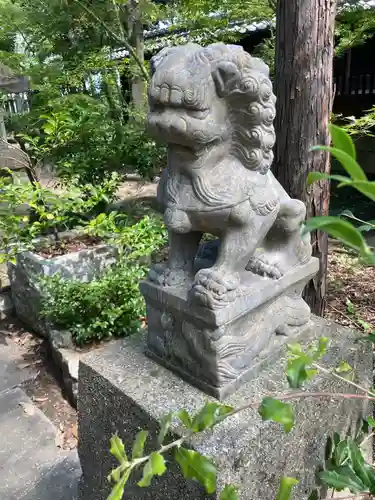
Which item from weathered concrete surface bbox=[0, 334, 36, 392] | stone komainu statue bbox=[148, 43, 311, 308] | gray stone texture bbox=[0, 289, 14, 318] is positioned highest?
stone komainu statue bbox=[148, 43, 311, 308]

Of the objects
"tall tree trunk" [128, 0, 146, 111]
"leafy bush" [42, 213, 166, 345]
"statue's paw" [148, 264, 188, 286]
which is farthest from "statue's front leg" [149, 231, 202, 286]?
"tall tree trunk" [128, 0, 146, 111]

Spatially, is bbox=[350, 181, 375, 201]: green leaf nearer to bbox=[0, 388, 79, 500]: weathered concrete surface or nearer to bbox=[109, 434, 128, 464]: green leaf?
bbox=[109, 434, 128, 464]: green leaf

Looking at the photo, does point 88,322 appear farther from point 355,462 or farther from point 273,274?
point 355,462

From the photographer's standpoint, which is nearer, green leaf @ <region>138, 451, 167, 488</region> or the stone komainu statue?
green leaf @ <region>138, 451, 167, 488</region>

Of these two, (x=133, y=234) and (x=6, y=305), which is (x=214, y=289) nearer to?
(x=133, y=234)

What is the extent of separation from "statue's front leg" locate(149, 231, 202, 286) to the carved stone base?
0.03m

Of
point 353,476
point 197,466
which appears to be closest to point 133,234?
point 353,476

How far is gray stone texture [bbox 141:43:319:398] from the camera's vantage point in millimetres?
1294

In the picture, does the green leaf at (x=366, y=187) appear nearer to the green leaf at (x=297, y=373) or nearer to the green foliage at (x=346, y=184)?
the green foliage at (x=346, y=184)

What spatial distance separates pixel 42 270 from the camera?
3188 mm

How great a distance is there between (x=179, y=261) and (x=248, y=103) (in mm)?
571

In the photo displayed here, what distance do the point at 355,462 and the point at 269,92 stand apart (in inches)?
39.8

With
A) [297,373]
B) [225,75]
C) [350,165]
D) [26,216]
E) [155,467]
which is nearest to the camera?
[350,165]

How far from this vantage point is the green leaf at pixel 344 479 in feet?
3.17
